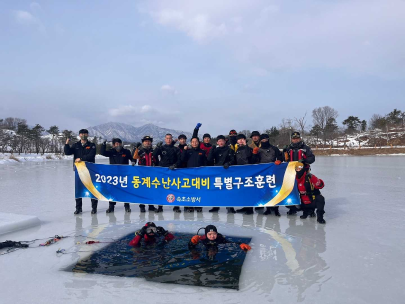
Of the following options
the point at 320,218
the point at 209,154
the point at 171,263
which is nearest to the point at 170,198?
the point at 209,154

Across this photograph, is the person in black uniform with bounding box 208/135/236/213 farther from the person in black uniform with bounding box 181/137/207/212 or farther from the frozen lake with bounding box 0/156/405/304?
the frozen lake with bounding box 0/156/405/304

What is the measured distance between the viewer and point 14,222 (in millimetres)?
5520

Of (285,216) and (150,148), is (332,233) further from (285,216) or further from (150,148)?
(150,148)

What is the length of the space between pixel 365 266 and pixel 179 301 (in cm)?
255

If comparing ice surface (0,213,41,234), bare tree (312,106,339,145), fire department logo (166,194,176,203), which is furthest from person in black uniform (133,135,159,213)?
bare tree (312,106,339,145)

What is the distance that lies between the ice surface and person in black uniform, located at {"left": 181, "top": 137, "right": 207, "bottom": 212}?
362cm

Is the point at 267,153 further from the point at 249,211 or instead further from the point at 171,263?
the point at 171,263

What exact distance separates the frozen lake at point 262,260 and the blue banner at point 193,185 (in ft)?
1.32

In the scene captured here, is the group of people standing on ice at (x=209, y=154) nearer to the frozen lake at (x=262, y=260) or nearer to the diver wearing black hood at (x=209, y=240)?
the frozen lake at (x=262, y=260)

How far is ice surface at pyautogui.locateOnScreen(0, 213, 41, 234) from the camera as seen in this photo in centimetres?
534

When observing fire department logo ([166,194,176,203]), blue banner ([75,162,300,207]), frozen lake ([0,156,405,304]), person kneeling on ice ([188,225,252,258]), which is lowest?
frozen lake ([0,156,405,304])

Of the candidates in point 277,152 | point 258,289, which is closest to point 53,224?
point 258,289

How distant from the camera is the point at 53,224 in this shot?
6102 millimetres

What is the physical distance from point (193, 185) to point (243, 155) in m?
1.51
